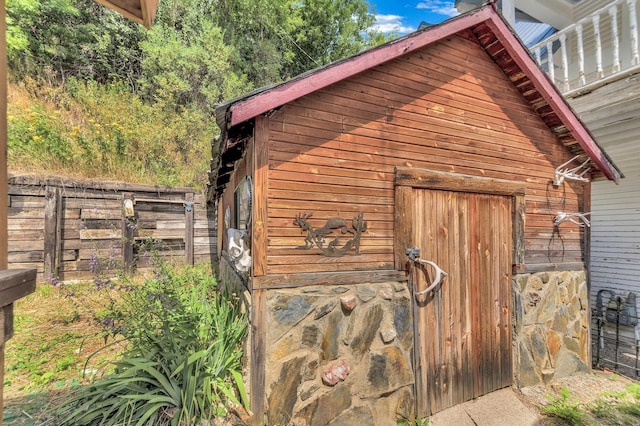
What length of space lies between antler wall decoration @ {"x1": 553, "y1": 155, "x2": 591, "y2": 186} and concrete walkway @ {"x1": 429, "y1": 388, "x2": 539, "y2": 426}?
9.59 feet

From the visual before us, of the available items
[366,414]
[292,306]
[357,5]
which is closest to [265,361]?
[292,306]

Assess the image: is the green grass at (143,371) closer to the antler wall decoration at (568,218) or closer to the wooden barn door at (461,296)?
the wooden barn door at (461,296)

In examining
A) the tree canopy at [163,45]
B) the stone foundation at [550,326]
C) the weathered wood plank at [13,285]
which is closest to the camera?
the weathered wood plank at [13,285]

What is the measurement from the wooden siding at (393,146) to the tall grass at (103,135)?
586cm

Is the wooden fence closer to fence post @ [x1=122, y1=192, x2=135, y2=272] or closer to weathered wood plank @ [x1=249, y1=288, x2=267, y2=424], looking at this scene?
fence post @ [x1=122, y1=192, x2=135, y2=272]

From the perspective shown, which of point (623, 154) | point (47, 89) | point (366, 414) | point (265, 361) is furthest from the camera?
point (47, 89)

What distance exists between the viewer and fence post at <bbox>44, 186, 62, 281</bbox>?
5.32 meters

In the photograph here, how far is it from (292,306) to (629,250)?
7.11 metres

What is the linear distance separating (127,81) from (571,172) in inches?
473

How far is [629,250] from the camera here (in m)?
5.70

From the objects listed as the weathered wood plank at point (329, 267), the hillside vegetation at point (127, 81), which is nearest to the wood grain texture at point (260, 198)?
the weathered wood plank at point (329, 267)

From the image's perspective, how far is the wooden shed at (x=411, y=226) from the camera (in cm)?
251

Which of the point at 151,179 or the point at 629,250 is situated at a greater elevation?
the point at 151,179

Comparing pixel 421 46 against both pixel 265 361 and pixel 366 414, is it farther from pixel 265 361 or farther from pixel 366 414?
pixel 366 414
